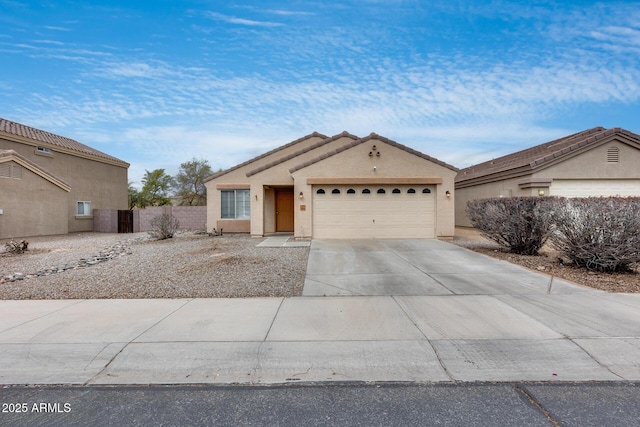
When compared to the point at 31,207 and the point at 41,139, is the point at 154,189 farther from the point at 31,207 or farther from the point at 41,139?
the point at 31,207

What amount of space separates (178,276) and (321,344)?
512 centimetres

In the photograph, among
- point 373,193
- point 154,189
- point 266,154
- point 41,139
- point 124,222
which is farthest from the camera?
point 154,189

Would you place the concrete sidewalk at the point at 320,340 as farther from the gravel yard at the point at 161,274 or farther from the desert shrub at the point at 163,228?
the desert shrub at the point at 163,228

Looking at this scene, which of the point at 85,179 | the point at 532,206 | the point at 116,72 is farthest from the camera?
the point at 85,179

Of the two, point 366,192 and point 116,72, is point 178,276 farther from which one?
point 116,72

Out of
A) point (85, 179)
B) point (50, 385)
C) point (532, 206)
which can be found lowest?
point (50, 385)

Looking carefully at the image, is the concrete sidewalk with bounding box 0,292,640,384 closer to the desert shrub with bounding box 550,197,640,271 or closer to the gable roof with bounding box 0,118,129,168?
the desert shrub with bounding box 550,197,640,271

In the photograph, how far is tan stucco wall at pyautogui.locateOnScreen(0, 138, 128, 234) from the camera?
2041 centimetres

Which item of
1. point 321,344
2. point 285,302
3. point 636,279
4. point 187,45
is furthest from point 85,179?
point 636,279

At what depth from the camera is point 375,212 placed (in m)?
14.4

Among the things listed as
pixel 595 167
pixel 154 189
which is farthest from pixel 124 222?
pixel 595 167

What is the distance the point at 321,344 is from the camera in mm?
4137

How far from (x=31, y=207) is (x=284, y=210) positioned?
14066 millimetres

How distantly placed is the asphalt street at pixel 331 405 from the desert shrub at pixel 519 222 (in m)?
7.83
